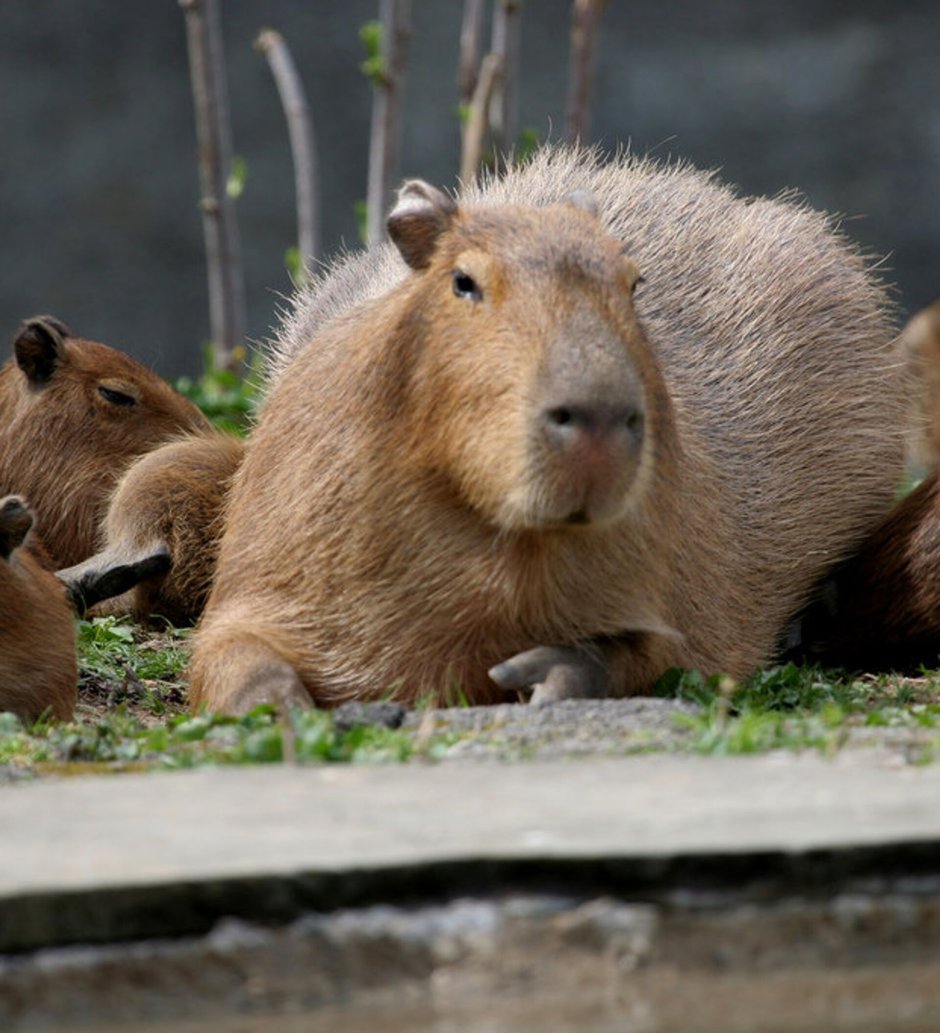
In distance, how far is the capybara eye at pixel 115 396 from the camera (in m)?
6.93

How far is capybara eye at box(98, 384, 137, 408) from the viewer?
6.93m

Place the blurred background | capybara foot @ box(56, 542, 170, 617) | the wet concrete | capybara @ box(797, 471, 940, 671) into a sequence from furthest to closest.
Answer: the blurred background → capybara foot @ box(56, 542, 170, 617) → capybara @ box(797, 471, 940, 671) → the wet concrete

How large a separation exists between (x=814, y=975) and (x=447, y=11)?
46.4 ft

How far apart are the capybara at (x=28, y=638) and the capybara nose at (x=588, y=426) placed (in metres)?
1.47

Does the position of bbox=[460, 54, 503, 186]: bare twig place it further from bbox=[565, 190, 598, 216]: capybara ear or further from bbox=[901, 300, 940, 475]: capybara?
bbox=[565, 190, 598, 216]: capybara ear

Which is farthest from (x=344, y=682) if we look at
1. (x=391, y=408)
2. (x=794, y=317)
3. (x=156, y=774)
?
(x=794, y=317)

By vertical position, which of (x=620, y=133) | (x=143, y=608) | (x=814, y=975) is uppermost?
(x=620, y=133)

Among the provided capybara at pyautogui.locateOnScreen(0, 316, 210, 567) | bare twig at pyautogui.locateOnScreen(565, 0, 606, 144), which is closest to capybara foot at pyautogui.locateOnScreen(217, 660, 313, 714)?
capybara at pyautogui.locateOnScreen(0, 316, 210, 567)

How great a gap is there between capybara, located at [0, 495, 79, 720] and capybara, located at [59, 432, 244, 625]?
124 cm

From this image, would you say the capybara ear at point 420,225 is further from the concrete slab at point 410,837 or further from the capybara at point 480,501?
the concrete slab at point 410,837

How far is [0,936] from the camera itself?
96.7 inches

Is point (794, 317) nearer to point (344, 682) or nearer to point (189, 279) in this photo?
point (344, 682)

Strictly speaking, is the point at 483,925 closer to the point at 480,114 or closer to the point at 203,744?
Result: the point at 203,744

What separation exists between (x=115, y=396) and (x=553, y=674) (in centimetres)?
303
